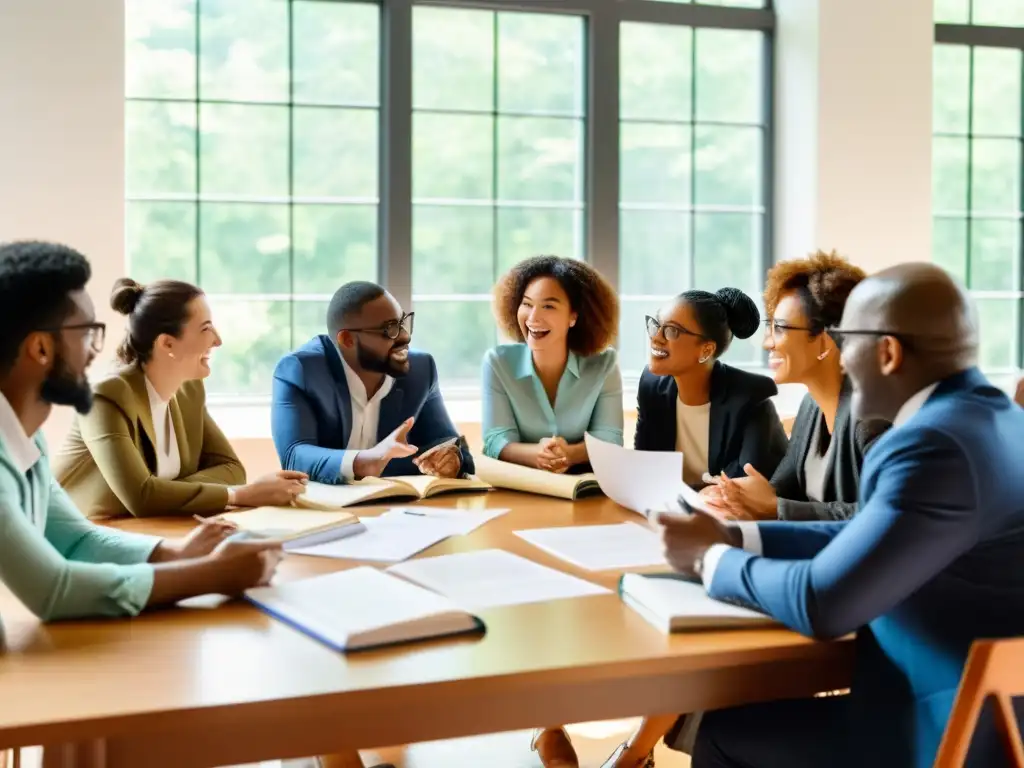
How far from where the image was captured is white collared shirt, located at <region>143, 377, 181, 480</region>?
8.83 ft

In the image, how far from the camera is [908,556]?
1474mm

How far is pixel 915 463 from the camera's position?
4.89 ft

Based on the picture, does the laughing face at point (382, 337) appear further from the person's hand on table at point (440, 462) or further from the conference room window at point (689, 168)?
the conference room window at point (689, 168)

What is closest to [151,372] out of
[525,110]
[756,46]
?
[525,110]

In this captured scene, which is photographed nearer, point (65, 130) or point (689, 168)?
point (65, 130)

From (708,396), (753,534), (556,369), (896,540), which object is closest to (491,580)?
(753,534)

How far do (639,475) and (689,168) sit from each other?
324 cm

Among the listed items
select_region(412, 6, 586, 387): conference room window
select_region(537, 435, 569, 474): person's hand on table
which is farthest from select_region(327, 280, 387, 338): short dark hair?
select_region(412, 6, 586, 387): conference room window

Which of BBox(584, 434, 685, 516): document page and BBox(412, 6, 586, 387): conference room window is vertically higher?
BBox(412, 6, 586, 387): conference room window

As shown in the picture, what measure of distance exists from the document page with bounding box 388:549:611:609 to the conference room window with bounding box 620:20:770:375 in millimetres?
3467

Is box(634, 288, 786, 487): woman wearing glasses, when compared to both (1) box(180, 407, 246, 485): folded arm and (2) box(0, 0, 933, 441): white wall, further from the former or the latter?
(2) box(0, 0, 933, 441): white wall

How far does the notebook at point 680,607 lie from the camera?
1599 mm

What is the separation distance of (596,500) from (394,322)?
81cm

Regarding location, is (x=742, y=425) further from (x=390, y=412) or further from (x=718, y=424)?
(x=390, y=412)
